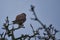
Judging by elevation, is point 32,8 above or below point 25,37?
above

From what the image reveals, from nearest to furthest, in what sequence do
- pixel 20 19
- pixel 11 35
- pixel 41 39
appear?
1. pixel 20 19
2. pixel 11 35
3. pixel 41 39

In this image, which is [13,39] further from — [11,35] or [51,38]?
[51,38]

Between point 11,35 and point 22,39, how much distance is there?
81 millimetres

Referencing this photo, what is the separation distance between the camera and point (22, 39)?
2.23 ft

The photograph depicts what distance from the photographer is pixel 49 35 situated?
69 cm

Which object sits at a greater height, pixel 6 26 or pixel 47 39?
pixel 6 26

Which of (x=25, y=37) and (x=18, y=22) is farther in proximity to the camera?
(x=25, y=37)

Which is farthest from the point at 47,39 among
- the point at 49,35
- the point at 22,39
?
the point at 22,39

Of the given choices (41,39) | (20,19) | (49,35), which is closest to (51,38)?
(49,35)

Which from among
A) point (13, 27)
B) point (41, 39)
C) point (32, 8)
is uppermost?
point (32, 8)

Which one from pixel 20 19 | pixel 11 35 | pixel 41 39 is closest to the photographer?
pixel 20 19

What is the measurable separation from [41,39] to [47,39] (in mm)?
93

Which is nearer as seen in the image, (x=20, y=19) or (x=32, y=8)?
(x=20, y=19)

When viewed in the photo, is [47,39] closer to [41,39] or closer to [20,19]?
[41,39]
